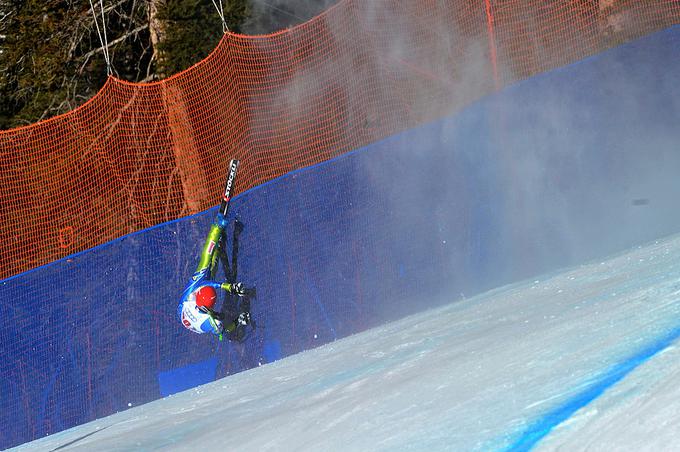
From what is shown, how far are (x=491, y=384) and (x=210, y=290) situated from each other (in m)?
5.10

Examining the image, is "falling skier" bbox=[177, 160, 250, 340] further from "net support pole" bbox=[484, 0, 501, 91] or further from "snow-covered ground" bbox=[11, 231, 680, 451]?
"net support pole" bbox=[484, 0, 501, 91]

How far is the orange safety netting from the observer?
A: 9492 millimetres

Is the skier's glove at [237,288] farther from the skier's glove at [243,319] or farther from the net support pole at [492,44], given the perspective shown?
the net support pole at [492,44]

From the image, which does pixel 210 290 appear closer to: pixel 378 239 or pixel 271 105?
pixel 378 239

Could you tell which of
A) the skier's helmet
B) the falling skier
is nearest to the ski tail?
the falling skier

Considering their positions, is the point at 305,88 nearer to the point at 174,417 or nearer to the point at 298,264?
the point at 298,264

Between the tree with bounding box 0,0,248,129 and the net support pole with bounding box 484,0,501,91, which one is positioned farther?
the tree with bounding box 0,0,248,129

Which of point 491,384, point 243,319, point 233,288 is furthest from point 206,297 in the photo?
point 491,384

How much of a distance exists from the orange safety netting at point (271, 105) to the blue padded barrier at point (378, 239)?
1.25 feet

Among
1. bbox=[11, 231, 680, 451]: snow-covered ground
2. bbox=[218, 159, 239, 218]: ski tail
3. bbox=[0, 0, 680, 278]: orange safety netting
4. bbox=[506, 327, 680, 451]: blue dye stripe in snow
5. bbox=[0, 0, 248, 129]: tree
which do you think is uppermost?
bbox=[0, 0, 248, 129]: tree

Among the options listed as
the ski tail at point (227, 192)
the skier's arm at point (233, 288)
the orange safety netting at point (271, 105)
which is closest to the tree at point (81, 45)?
the orange safety netting at point (271, 105)

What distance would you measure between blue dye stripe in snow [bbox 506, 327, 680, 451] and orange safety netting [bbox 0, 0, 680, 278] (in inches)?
207

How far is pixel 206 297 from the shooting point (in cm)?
938

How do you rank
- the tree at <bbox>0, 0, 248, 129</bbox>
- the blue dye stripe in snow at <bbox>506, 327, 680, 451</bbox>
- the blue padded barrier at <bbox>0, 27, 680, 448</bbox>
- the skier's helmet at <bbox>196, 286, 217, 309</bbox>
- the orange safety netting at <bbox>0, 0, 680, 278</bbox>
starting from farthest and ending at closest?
the tree at <bbox>0, 0, 248, 129</bbox> → the orange safety netting at <bbox>0, 0, 680, 278</bbox> → the skier's helmet at <bbox>196, 286, 217, 309</bbox> → the blue padded barrier at <bbox>0, 27, 680, 448</bbox> → the blue dye stripe in snow at <bbox>506, 327, 680, 451</bbox>
